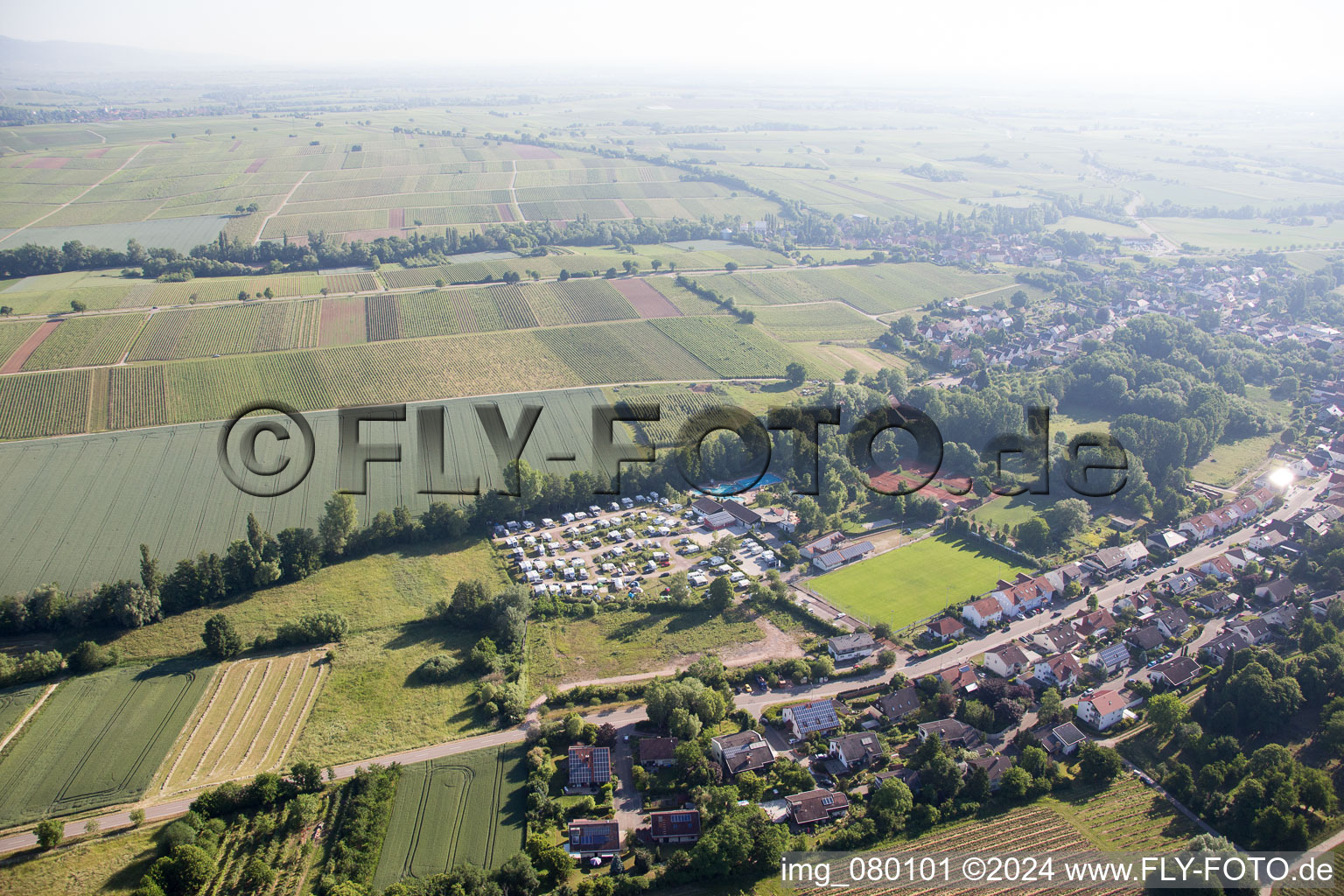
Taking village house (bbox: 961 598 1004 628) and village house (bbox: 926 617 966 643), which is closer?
Answer: village house (bbox: 926 617 966 643)

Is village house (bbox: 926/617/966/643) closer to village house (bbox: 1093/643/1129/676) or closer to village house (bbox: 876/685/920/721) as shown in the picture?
village house (bbox: 876/685/920/721)

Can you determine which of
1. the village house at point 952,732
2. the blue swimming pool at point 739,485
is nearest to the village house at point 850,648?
the village house at point 952,732

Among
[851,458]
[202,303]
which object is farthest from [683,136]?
[851,458]

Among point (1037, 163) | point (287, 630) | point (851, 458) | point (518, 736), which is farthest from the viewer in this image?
point (1037, 163)

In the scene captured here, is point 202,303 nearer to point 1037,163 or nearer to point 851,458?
point 851,458

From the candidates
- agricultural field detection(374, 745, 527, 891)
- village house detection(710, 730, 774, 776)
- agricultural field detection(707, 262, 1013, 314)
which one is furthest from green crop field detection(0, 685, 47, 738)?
agricultural field detection(707, 262, 1013, 314)

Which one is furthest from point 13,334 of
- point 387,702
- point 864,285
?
point 864,285
